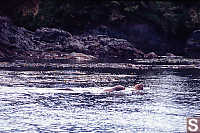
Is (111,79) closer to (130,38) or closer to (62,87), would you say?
(62,87)

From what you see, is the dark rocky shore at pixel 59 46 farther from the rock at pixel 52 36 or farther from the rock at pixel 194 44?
the rock at pixel 194 44

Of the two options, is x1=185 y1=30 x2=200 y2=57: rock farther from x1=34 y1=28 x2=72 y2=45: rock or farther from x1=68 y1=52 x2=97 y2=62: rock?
x1=68 y1=52 x2=97 y2=62: rock

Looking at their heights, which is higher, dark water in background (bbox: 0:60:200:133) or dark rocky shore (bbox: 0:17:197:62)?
dark rocky shore (bbox: 0:17:197:62)

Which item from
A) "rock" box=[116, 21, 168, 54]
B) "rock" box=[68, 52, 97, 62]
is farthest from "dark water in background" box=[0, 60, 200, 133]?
"rock" box=[116, 21, 168, 54]

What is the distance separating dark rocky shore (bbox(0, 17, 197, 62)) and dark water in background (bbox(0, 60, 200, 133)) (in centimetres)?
2176

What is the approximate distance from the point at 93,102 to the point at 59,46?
44.5 meters

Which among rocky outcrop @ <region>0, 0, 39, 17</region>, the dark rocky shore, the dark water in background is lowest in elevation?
the dark water in background

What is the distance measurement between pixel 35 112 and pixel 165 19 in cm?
6875

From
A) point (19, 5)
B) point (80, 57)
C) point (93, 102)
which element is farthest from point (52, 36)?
point (93, 102)

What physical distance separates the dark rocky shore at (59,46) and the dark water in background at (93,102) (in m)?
21.8

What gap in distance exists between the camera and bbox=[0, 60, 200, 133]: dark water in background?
24.6 metres

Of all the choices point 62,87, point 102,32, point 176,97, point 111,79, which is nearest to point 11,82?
point 62,87

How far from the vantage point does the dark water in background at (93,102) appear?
2459cm

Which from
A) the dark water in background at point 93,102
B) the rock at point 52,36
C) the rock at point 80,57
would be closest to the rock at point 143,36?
the rock at point 52,36
